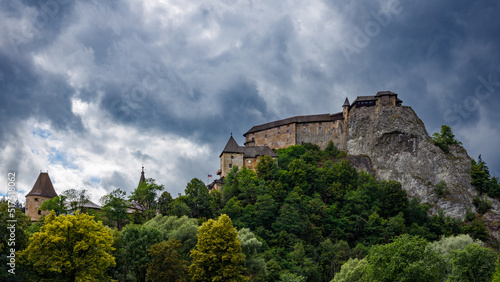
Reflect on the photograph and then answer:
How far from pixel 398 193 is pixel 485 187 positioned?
20.0 m

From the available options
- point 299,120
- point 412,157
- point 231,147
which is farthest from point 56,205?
point 412,157

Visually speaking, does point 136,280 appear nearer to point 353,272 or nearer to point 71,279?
point 71,279

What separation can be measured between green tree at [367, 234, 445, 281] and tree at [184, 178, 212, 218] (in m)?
39.2

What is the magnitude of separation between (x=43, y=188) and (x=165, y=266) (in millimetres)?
44936

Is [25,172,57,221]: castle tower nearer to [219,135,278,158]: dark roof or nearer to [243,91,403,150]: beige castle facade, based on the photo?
[219,135,278,158]: dark roof

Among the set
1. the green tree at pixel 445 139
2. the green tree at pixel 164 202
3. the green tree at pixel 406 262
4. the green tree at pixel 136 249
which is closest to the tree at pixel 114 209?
the green tree at pixel 164 202

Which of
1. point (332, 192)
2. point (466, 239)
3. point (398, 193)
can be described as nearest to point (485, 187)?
point (398, 193)

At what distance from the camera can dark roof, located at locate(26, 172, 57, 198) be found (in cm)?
7650

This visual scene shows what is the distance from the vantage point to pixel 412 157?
97812 millimetres

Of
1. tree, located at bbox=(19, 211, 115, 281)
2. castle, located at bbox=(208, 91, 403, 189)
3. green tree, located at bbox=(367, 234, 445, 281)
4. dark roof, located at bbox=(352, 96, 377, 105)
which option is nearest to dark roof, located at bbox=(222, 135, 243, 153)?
castle, located at bbox=(208, 91, 403, 189)

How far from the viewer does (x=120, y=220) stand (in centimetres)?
7300

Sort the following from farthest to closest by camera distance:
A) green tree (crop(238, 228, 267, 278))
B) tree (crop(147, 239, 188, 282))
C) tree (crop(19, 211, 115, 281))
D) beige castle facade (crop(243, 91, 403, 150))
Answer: beige castle facade (crop(243, 91, 403, 150)) < green tree (crop(238, 228, 267, 278)) < tree (crop(147, 239, 188, 282)) < tree (crop(19, 211, 115, 281))

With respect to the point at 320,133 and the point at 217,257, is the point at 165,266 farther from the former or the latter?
the point at 320,133

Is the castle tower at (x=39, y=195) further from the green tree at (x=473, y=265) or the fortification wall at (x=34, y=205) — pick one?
the green tree at (x=473, y=265)
